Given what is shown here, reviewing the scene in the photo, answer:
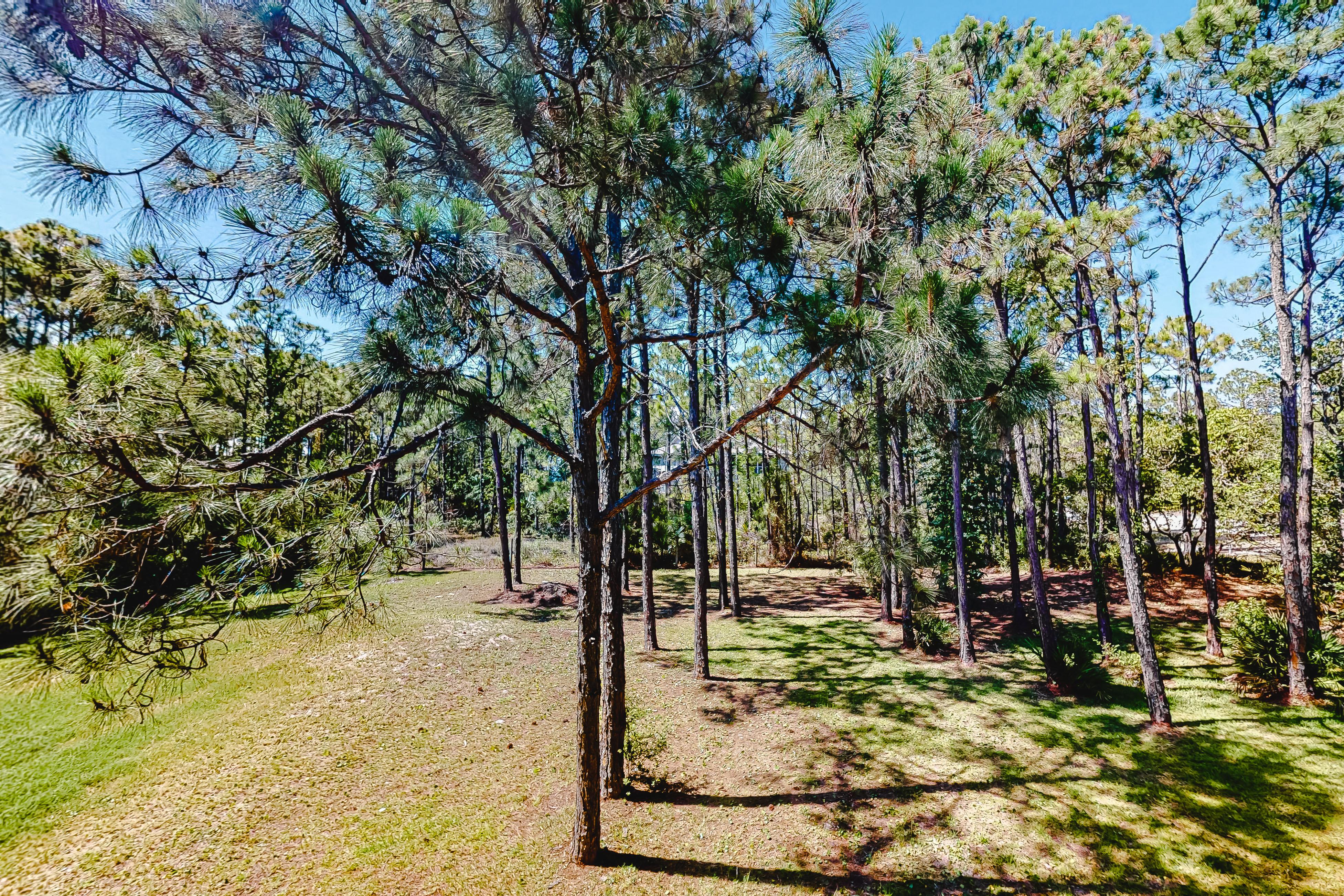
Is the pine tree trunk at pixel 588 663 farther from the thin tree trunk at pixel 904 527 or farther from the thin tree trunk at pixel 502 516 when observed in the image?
the thin tree trunk at pixel 502 516

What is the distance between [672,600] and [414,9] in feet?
42.2

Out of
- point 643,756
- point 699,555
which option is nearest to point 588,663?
point 643,756

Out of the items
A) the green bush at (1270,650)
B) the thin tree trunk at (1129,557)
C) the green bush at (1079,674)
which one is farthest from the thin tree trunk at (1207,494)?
the thin tree trunk at (1129,557)

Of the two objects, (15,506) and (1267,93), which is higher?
(1267,93)

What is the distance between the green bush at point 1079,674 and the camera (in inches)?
283

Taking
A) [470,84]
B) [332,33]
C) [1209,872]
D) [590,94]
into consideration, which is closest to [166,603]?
[470,84]

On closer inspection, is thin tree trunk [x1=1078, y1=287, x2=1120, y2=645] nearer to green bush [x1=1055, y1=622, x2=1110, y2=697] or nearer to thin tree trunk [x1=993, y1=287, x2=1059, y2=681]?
green bush [x1=1055, y1=622, x2=1110, y2=697]

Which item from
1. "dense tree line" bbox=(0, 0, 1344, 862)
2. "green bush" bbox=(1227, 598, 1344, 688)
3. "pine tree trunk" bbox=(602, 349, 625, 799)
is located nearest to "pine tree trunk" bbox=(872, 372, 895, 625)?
"dense tree line" bbox=(0, 0, 1344, 862)

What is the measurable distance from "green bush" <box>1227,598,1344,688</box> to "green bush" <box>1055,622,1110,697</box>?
71.2 inches

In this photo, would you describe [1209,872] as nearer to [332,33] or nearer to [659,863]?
[659,863]

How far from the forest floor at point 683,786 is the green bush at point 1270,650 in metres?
0.51

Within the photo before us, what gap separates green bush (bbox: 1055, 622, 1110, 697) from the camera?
7.20 m

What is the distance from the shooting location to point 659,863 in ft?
12.7

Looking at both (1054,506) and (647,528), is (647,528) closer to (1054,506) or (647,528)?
(647,528)
